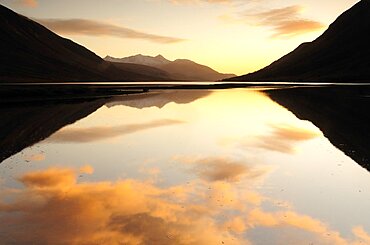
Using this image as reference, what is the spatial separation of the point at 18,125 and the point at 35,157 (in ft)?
44.0

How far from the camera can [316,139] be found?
2781 cm

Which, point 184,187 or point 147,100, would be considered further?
point 147,100

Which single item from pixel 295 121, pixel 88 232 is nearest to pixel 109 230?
pixel 88 232

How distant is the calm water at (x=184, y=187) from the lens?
11.1 m

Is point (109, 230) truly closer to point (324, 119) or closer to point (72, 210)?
point (72, 210)

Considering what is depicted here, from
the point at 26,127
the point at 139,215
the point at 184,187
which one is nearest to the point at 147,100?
the point at 26,127

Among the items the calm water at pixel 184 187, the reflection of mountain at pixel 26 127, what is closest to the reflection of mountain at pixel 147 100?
the reflection of mountain at pixel 26 127

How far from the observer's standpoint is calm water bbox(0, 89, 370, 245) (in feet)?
36.3

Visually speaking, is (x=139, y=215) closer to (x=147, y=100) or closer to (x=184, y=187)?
(x=184, y=187)

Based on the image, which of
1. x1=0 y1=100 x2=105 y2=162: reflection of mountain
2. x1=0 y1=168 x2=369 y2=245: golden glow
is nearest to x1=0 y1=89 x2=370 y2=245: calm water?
x1=0 y1=168 x2=369 y2=245: golden glow

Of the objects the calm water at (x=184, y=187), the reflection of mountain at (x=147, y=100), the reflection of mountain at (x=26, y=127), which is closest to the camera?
the calm water at (x=184, y=187)

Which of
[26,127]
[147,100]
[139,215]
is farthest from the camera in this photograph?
[147,100]

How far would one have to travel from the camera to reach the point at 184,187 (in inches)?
622

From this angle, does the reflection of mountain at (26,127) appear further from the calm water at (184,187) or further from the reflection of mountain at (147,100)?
the reflection of mountain at (147,100)
